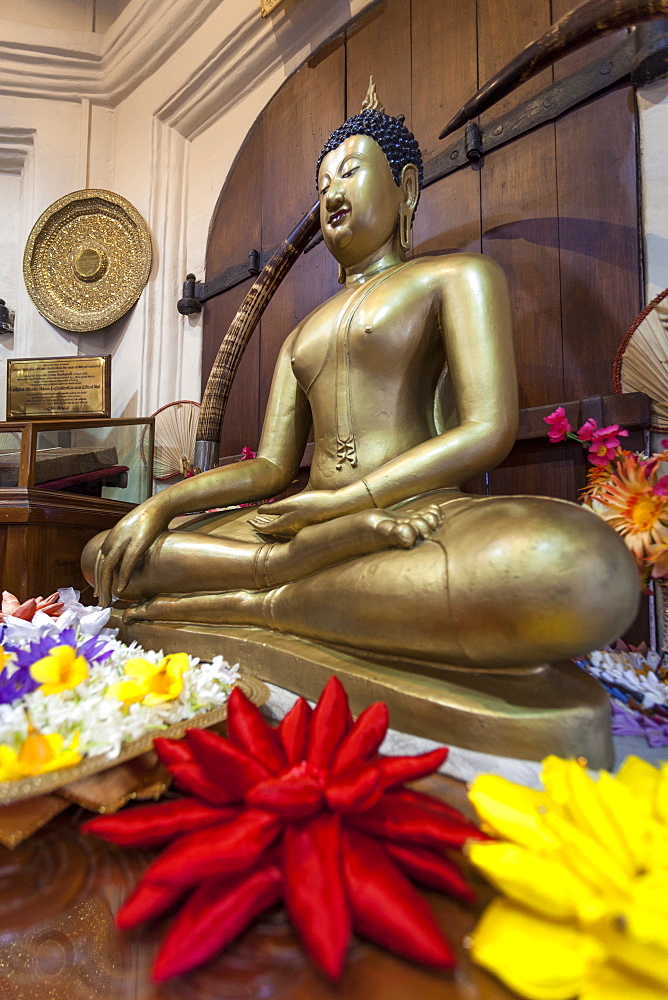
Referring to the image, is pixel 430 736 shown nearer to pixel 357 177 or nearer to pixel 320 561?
pixel 320 561

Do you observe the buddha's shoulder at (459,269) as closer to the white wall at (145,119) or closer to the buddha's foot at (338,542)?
the buddha's foot at (338,542)

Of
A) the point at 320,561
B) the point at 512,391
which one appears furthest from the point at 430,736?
the point at 512,391

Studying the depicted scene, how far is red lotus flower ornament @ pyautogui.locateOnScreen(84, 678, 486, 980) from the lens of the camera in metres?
0.44

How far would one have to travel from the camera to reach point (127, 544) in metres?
1.32

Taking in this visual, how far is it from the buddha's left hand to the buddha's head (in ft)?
2.03

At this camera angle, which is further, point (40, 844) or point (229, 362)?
point (229, 362)

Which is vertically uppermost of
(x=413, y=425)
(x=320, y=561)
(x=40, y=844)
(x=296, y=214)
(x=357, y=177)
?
(x=296, y=214)

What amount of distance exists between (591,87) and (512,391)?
1.02 meters

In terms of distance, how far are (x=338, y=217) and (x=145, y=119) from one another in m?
2.71

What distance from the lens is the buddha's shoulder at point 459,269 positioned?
126cm

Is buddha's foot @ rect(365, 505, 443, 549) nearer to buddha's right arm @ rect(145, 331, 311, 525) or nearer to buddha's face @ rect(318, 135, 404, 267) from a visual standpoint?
buddha's right arm @ rect(145, 331, 311, 525)

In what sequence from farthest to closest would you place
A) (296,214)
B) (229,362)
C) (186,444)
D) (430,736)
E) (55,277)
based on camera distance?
(55,277)
(186,444)
(296,214)
(229,362)
(430,736)

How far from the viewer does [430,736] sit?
82 centimetres

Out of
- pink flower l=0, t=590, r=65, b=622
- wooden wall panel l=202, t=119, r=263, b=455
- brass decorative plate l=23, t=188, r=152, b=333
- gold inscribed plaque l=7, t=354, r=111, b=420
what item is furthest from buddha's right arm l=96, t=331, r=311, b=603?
brass decorative plate l=23, t=188, r=152, b=333
